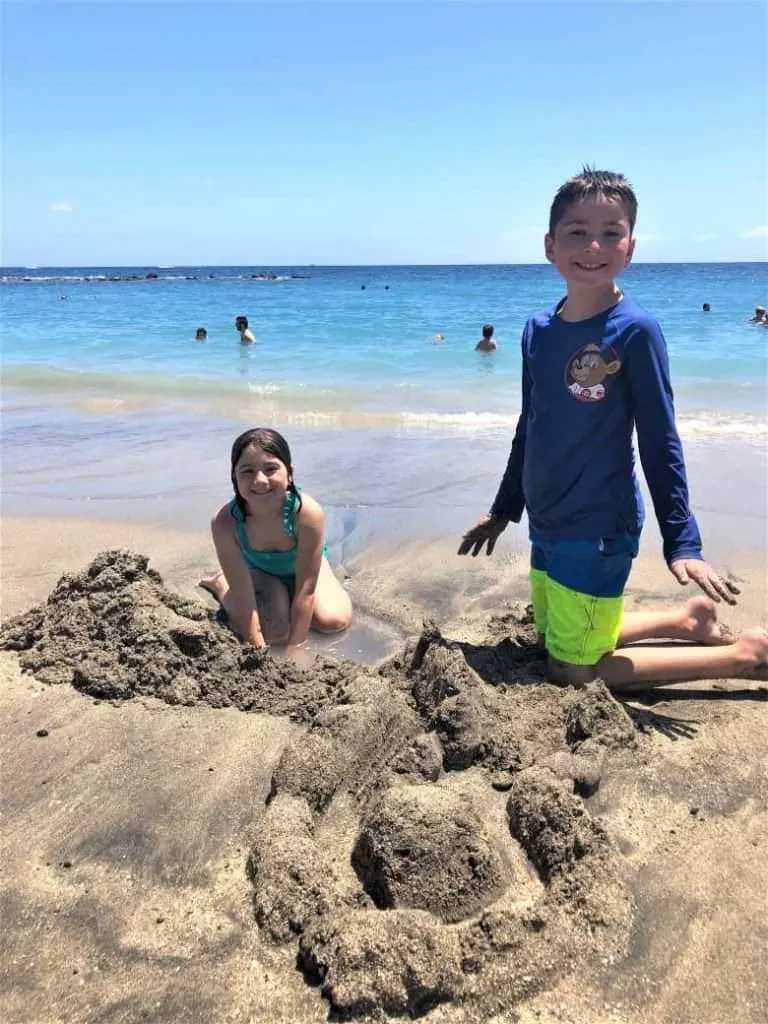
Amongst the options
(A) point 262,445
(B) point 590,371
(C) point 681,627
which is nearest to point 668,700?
(C) point 681,627

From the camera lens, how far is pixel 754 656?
3.07 meters

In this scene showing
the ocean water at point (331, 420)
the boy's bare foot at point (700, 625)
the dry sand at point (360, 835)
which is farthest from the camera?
the ocean water at point (331, 420)

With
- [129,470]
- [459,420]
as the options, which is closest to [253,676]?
[129,470]

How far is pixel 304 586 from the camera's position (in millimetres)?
3613

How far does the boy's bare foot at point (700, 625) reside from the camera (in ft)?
11.0

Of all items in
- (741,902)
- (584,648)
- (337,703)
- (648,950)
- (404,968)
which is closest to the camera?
(404,968)

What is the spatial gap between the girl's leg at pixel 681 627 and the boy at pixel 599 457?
0.10 metres

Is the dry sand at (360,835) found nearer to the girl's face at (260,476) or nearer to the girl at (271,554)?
the girl at (271,554)

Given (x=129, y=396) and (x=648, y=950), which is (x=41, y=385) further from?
(x=648, y=950)

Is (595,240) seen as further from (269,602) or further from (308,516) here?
(269,602)

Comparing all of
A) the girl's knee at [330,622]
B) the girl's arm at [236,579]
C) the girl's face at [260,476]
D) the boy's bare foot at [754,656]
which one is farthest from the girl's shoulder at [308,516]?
the boy's bare foot at [754,656]

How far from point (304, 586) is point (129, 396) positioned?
26.4 feet

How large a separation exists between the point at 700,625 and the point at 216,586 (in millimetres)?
2302

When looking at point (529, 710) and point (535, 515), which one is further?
point (535, 515)
